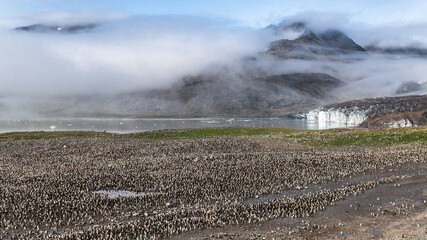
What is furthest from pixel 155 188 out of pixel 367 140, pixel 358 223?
pixel 367 140

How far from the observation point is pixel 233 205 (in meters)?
18.6

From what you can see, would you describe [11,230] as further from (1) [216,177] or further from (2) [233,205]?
(1) [216,177]

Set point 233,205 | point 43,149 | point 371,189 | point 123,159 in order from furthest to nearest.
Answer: point 43,149
point 123,159
point 371,189
point 233,205

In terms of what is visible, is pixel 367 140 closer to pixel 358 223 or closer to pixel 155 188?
pixel 358 223

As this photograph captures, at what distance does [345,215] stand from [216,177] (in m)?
9.95

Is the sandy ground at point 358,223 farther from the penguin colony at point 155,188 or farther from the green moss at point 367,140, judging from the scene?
the green moss at point 367,140

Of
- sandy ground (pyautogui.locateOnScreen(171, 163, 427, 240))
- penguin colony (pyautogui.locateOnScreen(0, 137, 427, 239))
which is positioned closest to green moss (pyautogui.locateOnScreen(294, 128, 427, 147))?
penguin colony (pyautogui.locateOnScreen(0, 137, 427, 239))

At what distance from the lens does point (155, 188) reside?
74.7 ft

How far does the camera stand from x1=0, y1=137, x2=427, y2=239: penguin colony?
53.4 ft

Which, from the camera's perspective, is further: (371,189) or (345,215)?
(371,189)

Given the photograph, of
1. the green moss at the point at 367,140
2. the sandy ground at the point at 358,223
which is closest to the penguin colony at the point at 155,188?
the sandy ground at the point at 358,223

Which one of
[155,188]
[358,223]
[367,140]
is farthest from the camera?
[367,140]

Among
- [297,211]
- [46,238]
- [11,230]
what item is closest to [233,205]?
[297,211]

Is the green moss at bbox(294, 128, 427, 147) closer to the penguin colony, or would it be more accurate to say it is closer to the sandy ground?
the penguin colony
